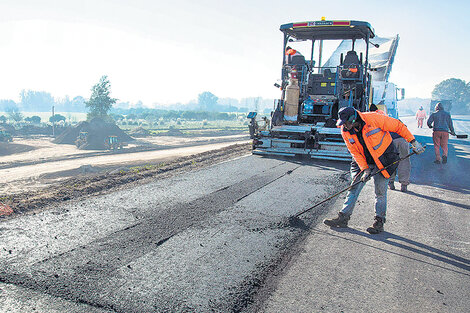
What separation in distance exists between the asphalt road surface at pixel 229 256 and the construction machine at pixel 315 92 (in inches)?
144

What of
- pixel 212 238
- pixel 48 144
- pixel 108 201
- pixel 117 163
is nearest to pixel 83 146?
pixel 48 144

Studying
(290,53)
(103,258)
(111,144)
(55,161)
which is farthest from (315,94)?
(111,144)

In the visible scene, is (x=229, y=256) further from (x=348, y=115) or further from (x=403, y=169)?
(x=403, y=169)

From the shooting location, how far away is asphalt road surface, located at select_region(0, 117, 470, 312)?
9.21ft

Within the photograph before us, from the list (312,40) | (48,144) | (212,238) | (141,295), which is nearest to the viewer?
(141,295)

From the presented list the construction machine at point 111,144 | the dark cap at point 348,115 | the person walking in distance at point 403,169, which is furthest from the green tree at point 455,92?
the dark cap at point 348,115

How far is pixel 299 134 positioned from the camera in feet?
32.0

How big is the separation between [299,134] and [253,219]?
216 inches

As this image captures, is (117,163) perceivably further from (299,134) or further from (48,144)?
(48,144)

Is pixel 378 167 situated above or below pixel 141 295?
above

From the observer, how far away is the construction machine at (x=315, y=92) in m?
9.42

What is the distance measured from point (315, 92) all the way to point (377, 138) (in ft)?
20.5

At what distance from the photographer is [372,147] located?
169 inches

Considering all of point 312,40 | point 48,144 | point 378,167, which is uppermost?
point 312,40
